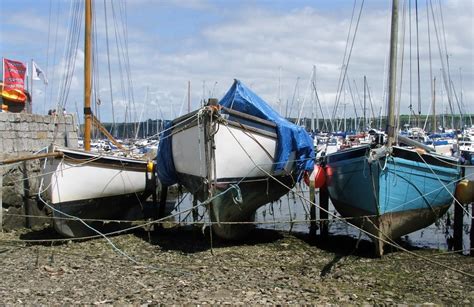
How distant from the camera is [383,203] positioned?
37.1 ft

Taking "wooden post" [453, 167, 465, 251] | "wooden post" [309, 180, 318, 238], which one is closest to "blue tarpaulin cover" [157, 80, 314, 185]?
"wooden post" [309, 180, 318, 238]

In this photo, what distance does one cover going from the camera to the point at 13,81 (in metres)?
17.6

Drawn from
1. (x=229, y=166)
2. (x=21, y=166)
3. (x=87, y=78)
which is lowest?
(x=21, y=166)

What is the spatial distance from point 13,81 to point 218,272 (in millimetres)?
11556

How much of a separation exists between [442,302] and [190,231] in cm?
791

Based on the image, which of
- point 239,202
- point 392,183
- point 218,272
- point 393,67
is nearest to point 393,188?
point 392,183

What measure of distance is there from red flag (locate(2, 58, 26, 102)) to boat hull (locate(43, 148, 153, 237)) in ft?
18.2

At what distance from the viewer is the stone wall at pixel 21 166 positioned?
1375cm

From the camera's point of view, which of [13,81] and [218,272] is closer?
[218,272]

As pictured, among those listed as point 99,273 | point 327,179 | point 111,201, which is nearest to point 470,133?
point 327,179

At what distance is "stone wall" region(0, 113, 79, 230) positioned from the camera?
13750mm

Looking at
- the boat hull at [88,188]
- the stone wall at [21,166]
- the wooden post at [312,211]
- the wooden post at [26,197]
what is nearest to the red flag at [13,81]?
the stone wall at [21,166]

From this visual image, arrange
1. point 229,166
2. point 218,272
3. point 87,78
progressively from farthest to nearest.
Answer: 1. point 87,78
2. point 229,166
3. point 218,272

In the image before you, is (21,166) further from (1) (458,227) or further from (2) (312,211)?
(1) (458,227)
